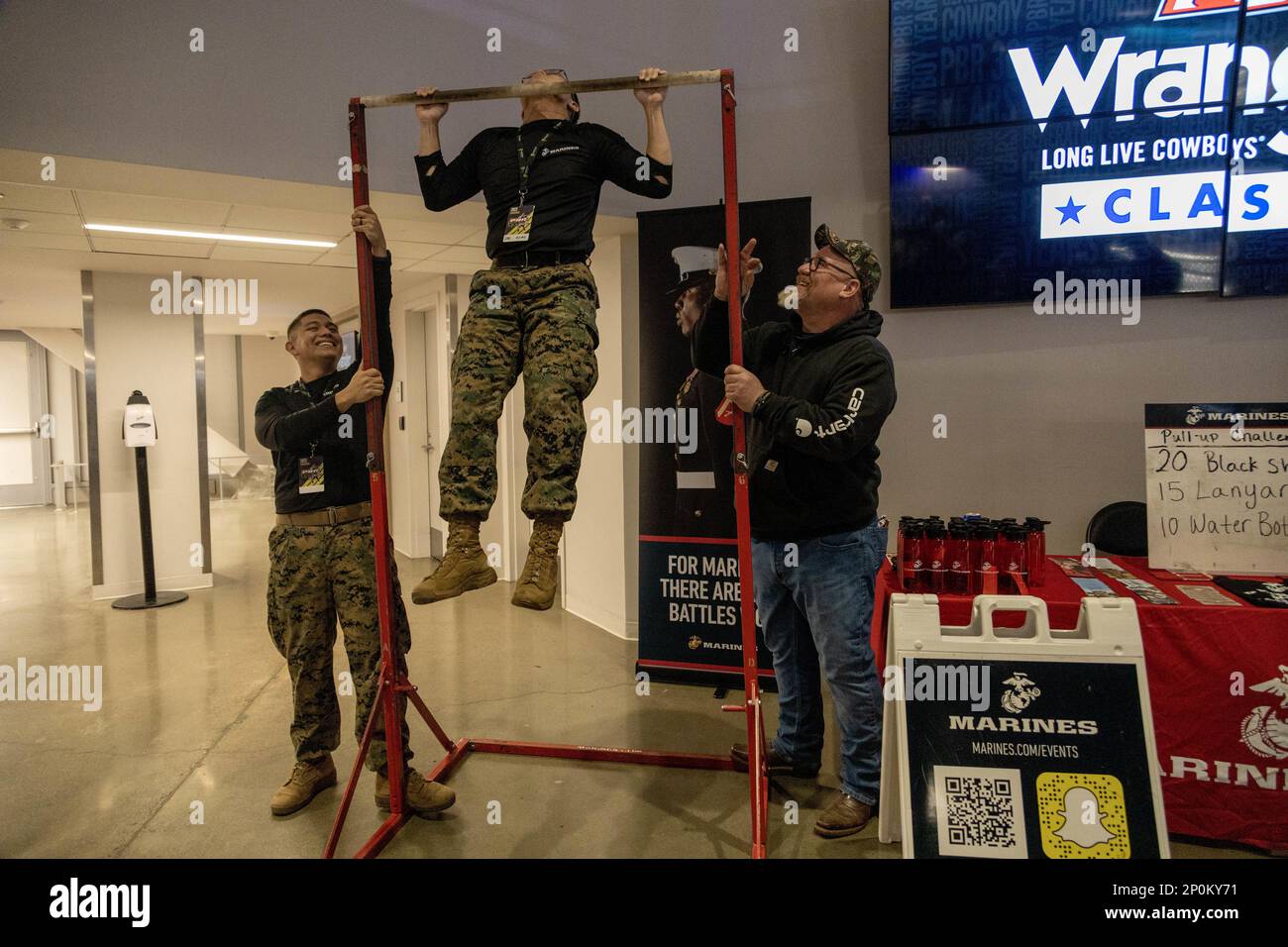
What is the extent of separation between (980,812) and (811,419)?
112 centimetres

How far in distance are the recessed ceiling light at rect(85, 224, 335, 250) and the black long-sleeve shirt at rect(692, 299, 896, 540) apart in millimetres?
3458

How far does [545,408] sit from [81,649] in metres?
4.14

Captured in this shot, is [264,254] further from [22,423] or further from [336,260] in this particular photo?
[22,423]

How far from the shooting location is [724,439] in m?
3.61

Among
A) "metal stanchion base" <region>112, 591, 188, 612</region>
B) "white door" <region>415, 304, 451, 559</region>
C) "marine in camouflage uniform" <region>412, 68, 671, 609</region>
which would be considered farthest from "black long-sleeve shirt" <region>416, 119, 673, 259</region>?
"metal stanchion base" <region>112, 591, 188, 612</region>

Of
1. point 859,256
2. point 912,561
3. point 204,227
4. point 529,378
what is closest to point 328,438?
point 529,378

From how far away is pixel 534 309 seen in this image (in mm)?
2189

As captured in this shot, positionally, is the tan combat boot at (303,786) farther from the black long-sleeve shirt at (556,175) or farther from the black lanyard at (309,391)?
the black long-sleeve shirt at (556,175)

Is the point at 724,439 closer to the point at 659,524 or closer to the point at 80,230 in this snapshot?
the point at 659,524

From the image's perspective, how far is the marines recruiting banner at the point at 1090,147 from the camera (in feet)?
9.96

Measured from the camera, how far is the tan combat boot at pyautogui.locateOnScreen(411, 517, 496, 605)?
2.00 metres

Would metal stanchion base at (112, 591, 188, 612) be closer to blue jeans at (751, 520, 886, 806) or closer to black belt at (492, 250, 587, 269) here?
black belt at (492, 250, 587, 269)
